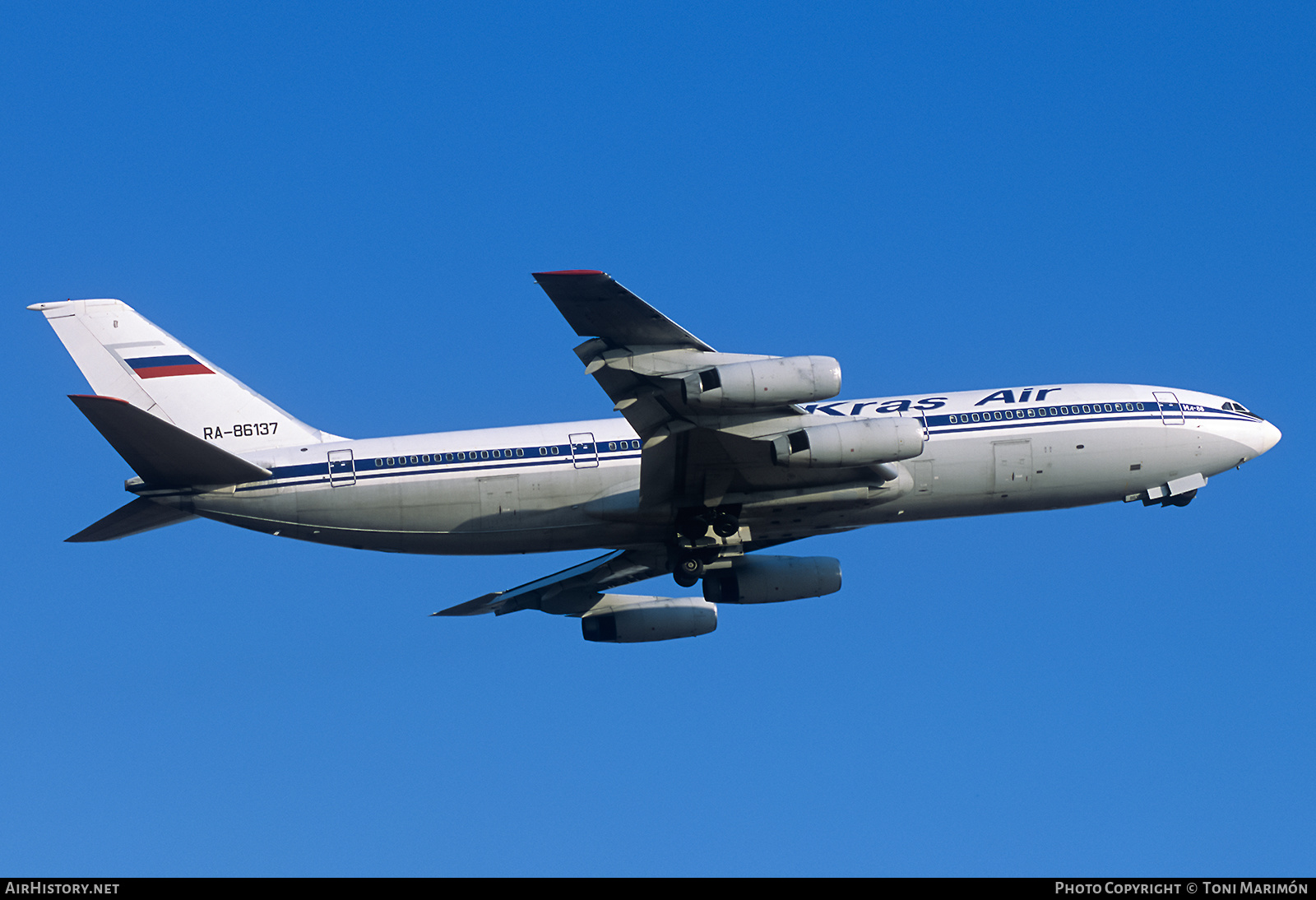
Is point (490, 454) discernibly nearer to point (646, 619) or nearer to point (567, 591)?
point (567, 591)

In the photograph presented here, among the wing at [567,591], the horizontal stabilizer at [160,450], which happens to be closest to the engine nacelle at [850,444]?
the wing at [567,591]

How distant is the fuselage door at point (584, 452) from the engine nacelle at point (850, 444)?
5.40 m

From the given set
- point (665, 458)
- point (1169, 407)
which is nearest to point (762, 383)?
point (665, 458)

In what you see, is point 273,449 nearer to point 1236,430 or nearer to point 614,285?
point 614,285

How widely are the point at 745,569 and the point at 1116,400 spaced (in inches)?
464

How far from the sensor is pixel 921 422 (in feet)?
120

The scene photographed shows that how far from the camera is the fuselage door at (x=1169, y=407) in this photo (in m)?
38.9

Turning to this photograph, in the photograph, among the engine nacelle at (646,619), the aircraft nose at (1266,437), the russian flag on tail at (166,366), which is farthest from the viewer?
the engine nacelle at (646,619)

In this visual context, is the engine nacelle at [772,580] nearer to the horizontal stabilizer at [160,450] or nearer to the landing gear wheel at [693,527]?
the landing gear wheel at [693,527]

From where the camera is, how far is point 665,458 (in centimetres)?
3319

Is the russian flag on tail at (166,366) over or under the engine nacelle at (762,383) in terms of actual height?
over

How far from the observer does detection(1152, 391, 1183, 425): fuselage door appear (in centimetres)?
3889

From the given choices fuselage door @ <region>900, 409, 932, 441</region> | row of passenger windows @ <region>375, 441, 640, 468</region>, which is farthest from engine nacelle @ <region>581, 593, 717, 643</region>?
fuselage door @ <region>900, 409, 932, 441</region>
